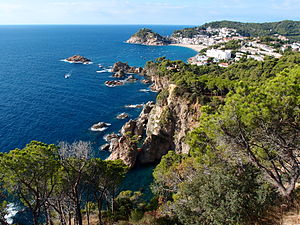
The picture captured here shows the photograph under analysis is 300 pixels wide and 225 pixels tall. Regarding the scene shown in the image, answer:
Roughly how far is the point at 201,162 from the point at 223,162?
6.26ft

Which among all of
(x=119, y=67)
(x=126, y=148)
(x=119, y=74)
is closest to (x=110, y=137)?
(x=126, y=148)

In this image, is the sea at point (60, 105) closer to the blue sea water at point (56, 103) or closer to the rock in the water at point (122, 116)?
the blue sea water at point (56, 103)

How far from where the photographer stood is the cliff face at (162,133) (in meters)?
36.7

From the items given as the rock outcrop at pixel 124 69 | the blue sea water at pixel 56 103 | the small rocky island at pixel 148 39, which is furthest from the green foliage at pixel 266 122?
the small rocky island at pixel 148 39

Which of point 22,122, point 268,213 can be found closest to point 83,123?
point 22,122

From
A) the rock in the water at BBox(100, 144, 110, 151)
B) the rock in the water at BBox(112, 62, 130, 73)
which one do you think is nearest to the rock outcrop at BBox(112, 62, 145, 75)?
the rock in the water at BBox(112, 62, 130, 73)

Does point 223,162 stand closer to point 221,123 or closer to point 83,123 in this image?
point 221,123

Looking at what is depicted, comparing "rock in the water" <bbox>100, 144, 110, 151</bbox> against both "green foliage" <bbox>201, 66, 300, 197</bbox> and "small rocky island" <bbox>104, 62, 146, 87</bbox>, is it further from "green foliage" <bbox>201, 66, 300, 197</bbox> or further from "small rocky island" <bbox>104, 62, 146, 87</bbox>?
"small rocky island" <bbox>104, 62, 146, 87</bbox>

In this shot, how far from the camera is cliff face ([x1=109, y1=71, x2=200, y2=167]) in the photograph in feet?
120

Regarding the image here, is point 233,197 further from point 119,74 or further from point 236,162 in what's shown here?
point 119,74

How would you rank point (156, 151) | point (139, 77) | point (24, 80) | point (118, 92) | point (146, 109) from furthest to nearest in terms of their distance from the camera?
point (139, 77) → point (24, 80) → point (118, 92) → point (146, 109) → point (156, 151)

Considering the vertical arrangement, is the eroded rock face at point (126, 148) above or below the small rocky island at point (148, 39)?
below

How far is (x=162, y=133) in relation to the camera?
39.6m

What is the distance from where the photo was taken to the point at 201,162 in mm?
13789
